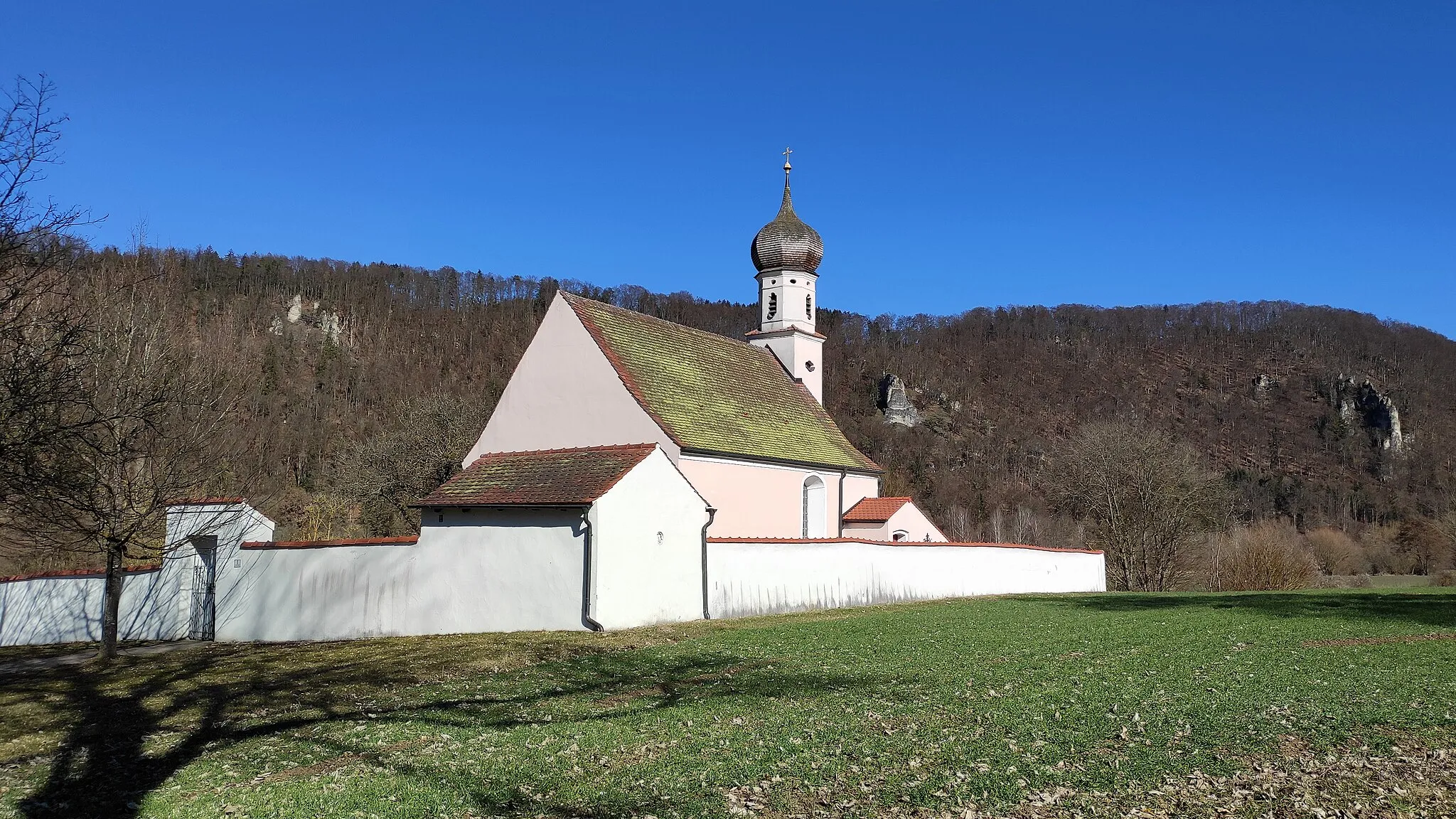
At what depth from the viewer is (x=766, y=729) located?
29.6 feet

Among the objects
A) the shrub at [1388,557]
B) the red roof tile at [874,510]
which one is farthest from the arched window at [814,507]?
the shrub at [1388,557]

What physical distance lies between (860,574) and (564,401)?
8706 mm

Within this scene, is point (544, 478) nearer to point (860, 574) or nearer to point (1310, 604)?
point (860, 574)

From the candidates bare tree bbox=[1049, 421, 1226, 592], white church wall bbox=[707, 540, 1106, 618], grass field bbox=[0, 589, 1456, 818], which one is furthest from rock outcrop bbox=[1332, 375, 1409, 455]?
grass field bbox=[0, 589, 1456, 818]

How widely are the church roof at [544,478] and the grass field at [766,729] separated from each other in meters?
3.39

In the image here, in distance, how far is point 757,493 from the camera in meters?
27.7

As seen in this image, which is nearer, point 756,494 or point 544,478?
point 544,478

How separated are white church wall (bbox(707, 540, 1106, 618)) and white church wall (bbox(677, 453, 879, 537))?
2.29 m

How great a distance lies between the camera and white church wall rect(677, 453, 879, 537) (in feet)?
84.1

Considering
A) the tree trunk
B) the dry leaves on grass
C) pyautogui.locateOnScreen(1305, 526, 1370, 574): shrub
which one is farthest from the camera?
pyautogui.locateOnScreen(1305, 526, 1370, 574): shrub

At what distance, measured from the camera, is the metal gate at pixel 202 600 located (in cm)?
2177

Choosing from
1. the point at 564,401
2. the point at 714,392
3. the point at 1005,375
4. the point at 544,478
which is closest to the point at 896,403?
the point at 1005,375

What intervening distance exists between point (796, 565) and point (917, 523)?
10730mm

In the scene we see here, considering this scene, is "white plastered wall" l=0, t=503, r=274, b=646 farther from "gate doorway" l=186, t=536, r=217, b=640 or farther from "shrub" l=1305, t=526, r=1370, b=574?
"shrub" l=1305, t=526, r=1370, b=574
